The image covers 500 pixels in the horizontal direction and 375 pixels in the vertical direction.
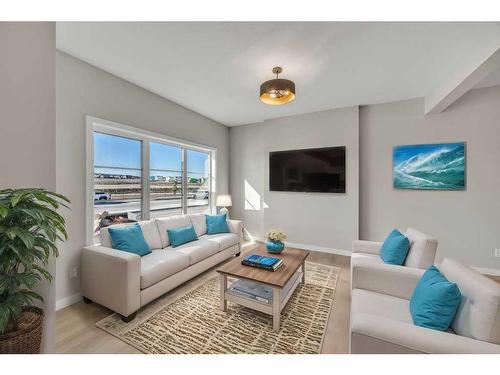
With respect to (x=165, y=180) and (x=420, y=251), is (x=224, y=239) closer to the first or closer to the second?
(x=165, y=180)

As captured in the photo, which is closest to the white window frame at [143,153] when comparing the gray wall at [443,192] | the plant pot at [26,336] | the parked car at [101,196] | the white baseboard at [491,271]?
the parked car at [101,196]

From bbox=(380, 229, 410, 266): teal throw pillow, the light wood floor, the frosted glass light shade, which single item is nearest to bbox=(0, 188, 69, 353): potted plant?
the light wood floor

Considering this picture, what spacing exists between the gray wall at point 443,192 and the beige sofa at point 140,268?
292 centimetres

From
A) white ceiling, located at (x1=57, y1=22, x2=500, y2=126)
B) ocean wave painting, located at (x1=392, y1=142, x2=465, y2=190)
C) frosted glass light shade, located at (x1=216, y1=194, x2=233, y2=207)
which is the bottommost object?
frosted glass light shade, located at (x1=216, y1=194, x2=233, y2=207)

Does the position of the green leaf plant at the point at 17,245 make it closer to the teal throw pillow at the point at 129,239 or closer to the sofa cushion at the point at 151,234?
the teal throw pillow at the point at 129,239

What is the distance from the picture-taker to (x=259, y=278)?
1.90 metres

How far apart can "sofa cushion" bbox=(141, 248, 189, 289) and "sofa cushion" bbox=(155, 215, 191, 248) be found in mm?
244

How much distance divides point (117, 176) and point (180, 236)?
46.8 inches

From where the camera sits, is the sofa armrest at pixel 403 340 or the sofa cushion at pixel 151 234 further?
the sofa cushion at pixel 151 234

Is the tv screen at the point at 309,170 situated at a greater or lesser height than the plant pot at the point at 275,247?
greater

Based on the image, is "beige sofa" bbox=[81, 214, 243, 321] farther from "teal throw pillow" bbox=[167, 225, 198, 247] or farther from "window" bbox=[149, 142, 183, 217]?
"window" bbox=[149, 142, 183, 217]

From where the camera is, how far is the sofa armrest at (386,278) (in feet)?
5.44

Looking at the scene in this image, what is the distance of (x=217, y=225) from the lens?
3541 mm

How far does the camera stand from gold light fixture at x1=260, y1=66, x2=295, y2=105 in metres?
2.21
